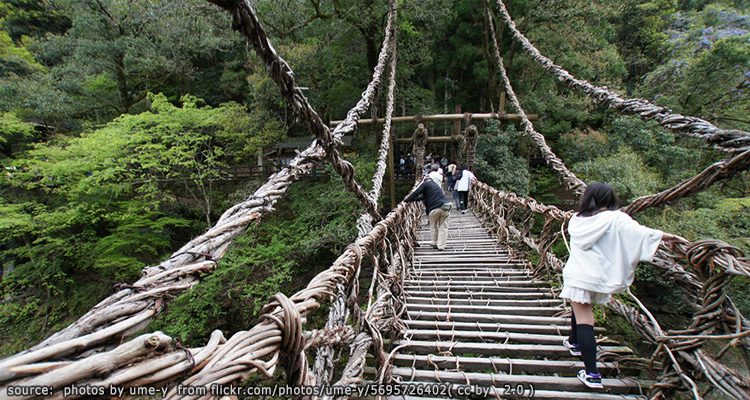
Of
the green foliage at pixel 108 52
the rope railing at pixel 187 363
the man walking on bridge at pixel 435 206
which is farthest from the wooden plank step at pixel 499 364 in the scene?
the green foliage at pixel 108 52

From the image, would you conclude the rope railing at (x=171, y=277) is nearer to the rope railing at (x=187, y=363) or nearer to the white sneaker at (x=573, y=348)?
the rope railing at (x=187, y=363)

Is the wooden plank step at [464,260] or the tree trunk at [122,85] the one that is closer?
the wooden plank step at [464,260]

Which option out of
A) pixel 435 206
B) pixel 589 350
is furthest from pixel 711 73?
pixel 589 350

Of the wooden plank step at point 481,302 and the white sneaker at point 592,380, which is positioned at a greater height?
the white sneaker at point 592,380

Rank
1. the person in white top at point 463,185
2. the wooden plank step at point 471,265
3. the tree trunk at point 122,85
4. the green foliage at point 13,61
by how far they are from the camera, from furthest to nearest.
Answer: the tree trunk at point 122,85 < the green foliage at point 13,61 < the person in white top at point 463,185 < the wooden plank step at point 471,265

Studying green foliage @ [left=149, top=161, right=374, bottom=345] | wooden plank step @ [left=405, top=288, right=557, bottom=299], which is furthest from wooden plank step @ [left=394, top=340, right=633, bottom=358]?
green foliage @ [left=149, top=161, right=374, bottom=345]

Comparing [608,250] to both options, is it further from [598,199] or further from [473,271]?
[473,271]

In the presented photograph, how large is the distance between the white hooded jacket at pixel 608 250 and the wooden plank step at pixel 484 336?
0.37 meters

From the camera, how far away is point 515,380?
1.23 meters

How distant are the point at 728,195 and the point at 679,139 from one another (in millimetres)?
1467

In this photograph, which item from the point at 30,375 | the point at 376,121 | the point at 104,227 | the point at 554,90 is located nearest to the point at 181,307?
the point at 104,227

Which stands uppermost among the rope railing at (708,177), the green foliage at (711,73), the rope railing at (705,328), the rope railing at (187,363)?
the green foliage at (711,73)

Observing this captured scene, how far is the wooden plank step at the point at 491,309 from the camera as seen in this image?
5.67 feet

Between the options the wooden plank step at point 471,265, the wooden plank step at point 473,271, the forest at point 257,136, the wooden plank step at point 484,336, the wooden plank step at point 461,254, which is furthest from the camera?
the forest at point 257,136
